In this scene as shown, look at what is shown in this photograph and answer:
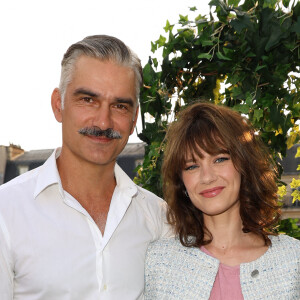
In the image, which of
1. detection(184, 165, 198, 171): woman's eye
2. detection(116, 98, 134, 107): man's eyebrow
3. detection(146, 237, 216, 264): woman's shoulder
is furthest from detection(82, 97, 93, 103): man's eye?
detection(146, 237, 216, 264): woman's shoulder

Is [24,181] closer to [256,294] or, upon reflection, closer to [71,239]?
[71,239]

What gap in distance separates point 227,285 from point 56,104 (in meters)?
1.05

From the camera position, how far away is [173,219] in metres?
2.43

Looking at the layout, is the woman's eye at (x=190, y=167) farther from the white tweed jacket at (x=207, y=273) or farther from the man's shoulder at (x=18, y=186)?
the man's shoulder at (x=18, y=186)

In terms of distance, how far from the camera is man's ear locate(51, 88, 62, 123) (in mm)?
2246

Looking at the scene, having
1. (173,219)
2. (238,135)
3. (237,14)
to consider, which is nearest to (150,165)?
(173,219)

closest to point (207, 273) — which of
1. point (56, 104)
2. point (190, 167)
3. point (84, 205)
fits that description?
point (190, 167)

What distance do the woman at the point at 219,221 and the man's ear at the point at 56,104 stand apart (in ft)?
1.67

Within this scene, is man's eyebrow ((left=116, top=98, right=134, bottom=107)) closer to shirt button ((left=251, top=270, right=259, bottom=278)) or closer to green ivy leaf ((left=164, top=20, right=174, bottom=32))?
green ivy leaf ((left=164, top=20, right=174, bottom=32))

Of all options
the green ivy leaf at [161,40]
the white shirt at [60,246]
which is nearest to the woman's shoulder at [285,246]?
the white shirt at [60,246]

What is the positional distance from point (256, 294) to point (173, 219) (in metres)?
0.51

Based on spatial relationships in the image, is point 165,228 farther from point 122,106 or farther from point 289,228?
point 289,228

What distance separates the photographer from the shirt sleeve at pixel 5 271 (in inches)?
71.6

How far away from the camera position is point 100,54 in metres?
2.17
